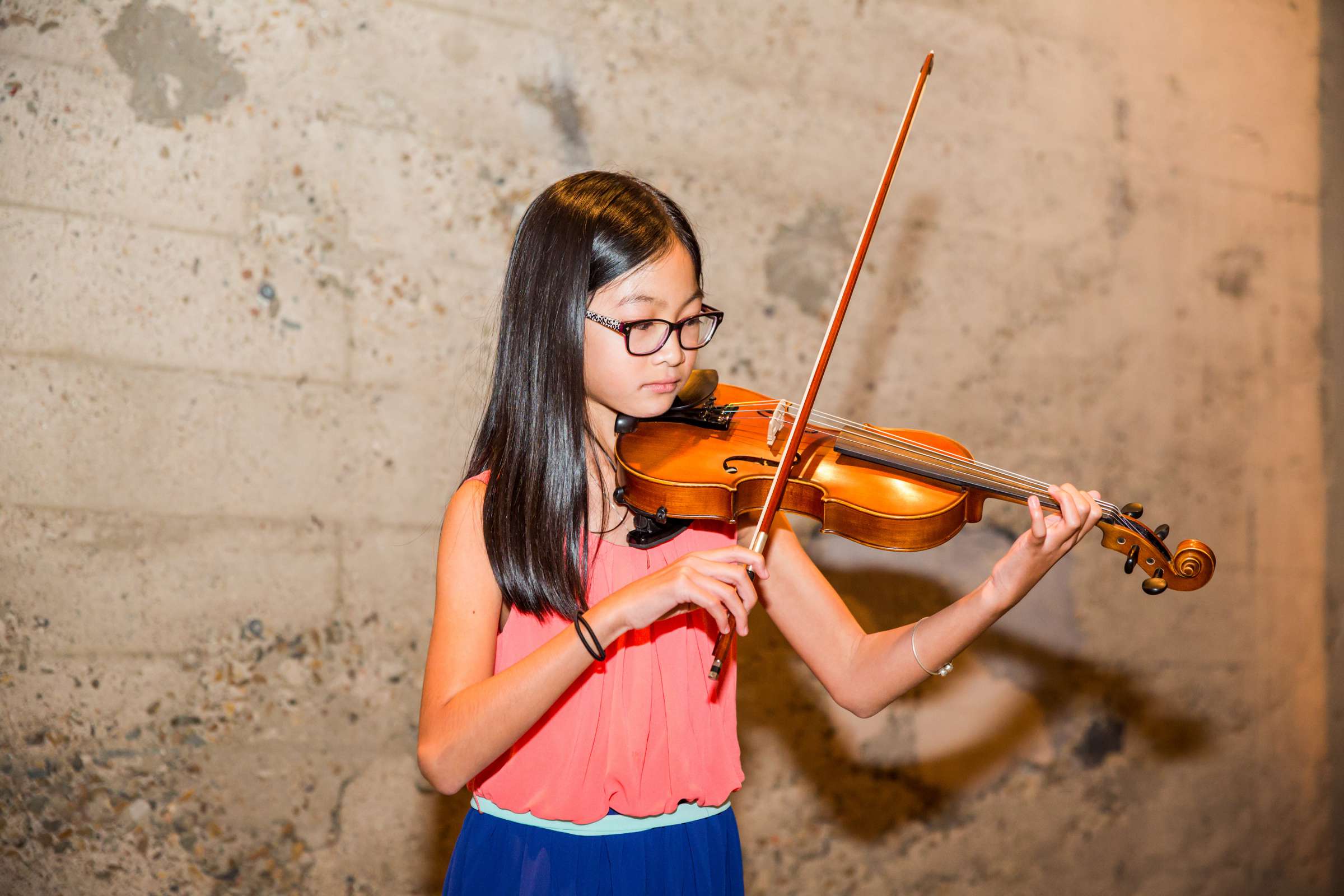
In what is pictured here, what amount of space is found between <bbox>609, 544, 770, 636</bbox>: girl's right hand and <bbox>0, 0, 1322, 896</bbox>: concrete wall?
1.19 metres

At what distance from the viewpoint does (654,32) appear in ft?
7.48

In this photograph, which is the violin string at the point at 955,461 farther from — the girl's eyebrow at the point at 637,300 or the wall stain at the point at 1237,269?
the wall stain at the point at 1237,269

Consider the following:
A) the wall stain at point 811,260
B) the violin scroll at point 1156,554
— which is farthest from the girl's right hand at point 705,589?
the wall stain at point 811,260

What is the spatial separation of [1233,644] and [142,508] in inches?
118

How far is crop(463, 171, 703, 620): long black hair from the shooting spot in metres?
1.18

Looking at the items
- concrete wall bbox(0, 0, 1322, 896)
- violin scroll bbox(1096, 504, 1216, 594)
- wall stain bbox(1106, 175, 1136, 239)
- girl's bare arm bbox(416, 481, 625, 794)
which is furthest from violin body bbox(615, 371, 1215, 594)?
wall stain bbox(1106, 175, 1136, 239)

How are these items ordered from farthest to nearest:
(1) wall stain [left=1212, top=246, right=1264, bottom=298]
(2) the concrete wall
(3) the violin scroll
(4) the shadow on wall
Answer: (1) wall stain [left=1212, top=246, right=1264, bottom=298], (4) the shadow on wall, (2) the concrete wall, (3) the violin scroll

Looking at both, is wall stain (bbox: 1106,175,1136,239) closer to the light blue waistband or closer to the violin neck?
the violin neck

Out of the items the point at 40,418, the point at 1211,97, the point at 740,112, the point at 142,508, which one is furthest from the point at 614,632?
the point at 1211,97

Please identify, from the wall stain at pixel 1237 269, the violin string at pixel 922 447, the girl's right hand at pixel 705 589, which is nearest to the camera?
the girl's right hand at pixel 705 589

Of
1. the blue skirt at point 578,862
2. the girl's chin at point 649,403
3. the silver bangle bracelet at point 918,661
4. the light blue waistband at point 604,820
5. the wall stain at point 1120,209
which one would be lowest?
the blue skirt at point 578,862

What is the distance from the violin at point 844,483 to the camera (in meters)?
1.17

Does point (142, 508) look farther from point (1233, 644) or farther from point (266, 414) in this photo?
point (1233, 644)

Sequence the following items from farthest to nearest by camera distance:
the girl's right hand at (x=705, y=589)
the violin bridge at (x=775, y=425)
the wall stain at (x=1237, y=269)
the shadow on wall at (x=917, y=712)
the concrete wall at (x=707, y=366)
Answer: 1. the wall stain at (x=1237, y=269)
2. the shadow on wall at (x=917, y=712)
3. the concrete wall at (x=707, y=366)
4. the violin bridge at (x=775, y=425)
5. the girl's right hand at (x=705, y=589)
